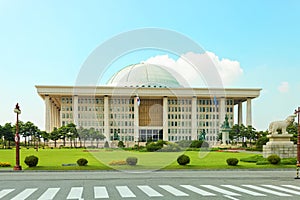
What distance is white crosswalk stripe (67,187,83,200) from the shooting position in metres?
12.8

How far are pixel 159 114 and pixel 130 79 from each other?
1587cm

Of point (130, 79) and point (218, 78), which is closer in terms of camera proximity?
point (218, 78)

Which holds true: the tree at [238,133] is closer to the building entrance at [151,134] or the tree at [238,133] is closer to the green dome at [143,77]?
the green dome at [143,77]

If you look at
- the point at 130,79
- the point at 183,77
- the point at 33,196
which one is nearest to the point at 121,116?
the point at 130,79

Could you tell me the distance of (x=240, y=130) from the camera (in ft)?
296

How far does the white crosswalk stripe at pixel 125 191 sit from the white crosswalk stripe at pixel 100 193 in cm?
57

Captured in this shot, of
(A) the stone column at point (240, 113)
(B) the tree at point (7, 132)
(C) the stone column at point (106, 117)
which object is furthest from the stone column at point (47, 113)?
(A) the stone column at point (240, 113)

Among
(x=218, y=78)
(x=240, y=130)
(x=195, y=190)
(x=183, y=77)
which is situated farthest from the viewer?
(x=240, y=130)

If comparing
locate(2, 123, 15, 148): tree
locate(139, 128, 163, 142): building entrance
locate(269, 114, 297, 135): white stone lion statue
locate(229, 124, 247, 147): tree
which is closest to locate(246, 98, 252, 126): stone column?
locate(229, 124, 247, 147): tree

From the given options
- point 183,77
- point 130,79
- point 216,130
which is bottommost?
point 216,130

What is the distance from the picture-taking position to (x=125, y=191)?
47.1 feet

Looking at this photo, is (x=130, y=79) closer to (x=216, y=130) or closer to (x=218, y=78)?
(x=216, y=130)

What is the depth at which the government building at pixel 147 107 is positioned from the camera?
10794 cm

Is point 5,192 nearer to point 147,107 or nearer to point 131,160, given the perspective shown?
point 131,160
